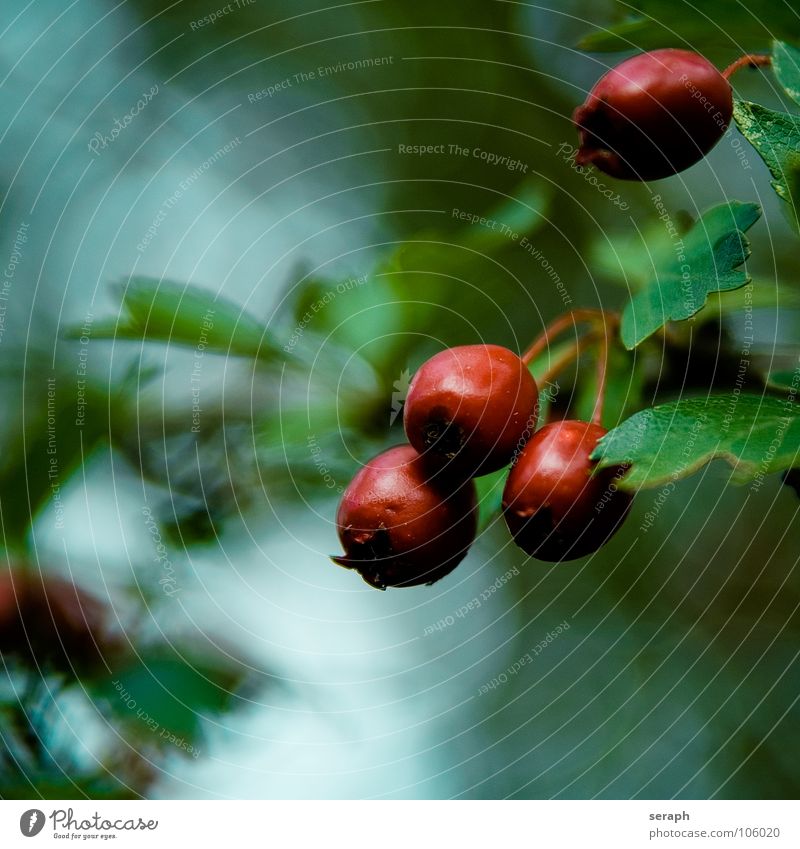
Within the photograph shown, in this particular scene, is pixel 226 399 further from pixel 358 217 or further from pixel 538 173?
pixel 538 173

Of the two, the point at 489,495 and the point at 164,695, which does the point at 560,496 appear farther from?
the point at 164,695

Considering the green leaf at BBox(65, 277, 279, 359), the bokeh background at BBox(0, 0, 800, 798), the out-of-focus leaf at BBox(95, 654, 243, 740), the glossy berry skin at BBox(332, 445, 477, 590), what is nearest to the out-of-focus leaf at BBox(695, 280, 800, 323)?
the bokeh background at BBox(0, 0, 800, 798)

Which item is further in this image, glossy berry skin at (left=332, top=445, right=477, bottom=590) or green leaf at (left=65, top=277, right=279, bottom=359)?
green leaf at (left=65, top=277, right=279, bottom=359)

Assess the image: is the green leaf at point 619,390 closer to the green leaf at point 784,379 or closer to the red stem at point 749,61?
the green leaf at point 784,379

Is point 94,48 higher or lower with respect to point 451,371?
higher

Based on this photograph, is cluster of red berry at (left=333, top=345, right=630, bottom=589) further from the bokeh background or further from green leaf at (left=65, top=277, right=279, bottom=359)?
green leaf at (left=65, top=277, right=279, bottom=359)

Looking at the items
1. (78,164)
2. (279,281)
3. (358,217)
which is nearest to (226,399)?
(279,281)
